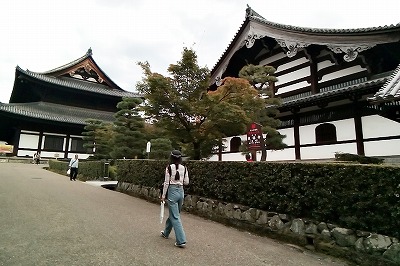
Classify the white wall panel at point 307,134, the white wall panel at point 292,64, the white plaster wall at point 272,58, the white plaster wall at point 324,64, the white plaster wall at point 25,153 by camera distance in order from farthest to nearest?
1. the white plaster wall at point 25,153
2. the white plaster wall at point 272,58
3. the white wall panel at point 292,64
4. the white plaster wall at point 324,64
5. the white wall panel at point 307,134

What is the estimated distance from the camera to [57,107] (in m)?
30.4

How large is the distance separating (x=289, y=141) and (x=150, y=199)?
8.21 metres

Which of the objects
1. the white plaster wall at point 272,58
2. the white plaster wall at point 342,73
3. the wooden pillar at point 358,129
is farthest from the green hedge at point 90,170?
the wooden pillar at point 358,129

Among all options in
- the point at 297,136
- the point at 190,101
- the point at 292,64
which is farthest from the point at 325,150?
the point at 190,101

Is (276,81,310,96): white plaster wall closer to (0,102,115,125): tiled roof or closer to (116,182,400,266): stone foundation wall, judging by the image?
(116,182,400,266): stone foundation wall

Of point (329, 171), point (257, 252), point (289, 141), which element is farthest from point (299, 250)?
point (289, 141)

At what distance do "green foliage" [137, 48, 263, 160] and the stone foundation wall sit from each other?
2.59 metres

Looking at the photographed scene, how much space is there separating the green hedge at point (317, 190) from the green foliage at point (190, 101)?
5.64 ft

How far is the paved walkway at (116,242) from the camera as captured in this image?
4.03 m

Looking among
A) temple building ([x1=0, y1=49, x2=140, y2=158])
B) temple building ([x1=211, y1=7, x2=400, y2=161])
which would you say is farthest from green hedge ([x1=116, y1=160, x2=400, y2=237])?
temple building ([x1=0, y1=49, x2=140, y2=158])

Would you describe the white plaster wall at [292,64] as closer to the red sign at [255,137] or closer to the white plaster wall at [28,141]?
the red sign at [255,137]

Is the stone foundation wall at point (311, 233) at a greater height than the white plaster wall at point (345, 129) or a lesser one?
lesser

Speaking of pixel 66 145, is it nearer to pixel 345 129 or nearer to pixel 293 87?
pixel 293 87

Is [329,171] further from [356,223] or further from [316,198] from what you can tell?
[356,223]
